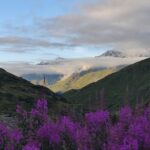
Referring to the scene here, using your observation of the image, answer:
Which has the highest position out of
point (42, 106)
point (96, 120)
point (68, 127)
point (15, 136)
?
point (42, 106)

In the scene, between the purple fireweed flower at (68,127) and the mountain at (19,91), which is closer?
the purple fireweed flower at (68,127)

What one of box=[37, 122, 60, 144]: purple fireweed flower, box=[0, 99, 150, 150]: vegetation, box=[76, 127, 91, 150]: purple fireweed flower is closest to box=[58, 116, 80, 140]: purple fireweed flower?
box=[0, 99, 150, 150]: vegetation

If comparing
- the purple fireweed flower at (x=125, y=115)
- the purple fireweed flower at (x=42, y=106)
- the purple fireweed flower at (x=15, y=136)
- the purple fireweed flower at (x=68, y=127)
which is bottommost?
the purple fireweed flower at (x=15, y=136)

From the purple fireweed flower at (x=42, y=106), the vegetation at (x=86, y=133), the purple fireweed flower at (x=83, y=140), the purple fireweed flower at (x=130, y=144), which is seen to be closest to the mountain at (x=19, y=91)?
the purple fireweed flower at (x=42, y=106)

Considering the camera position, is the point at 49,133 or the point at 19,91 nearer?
the point at 49,133

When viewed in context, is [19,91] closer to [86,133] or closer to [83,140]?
[86,133]

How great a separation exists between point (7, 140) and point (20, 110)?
1664mm

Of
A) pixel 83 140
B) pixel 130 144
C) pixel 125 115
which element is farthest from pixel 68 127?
pixel 130 144

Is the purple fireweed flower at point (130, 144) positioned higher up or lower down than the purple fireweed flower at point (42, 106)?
lower down

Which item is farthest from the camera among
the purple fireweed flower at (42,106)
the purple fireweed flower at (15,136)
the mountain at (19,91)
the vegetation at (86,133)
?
the mountain at (19,91)

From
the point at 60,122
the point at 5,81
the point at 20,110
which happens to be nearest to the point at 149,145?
the point at 60,122

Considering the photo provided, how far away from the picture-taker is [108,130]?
7.52 meters

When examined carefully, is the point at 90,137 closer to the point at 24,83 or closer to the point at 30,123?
the point at 30,123

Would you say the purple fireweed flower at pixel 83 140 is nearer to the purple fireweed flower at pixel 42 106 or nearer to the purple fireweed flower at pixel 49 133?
the purple fireweed flower at pixel 49 133
